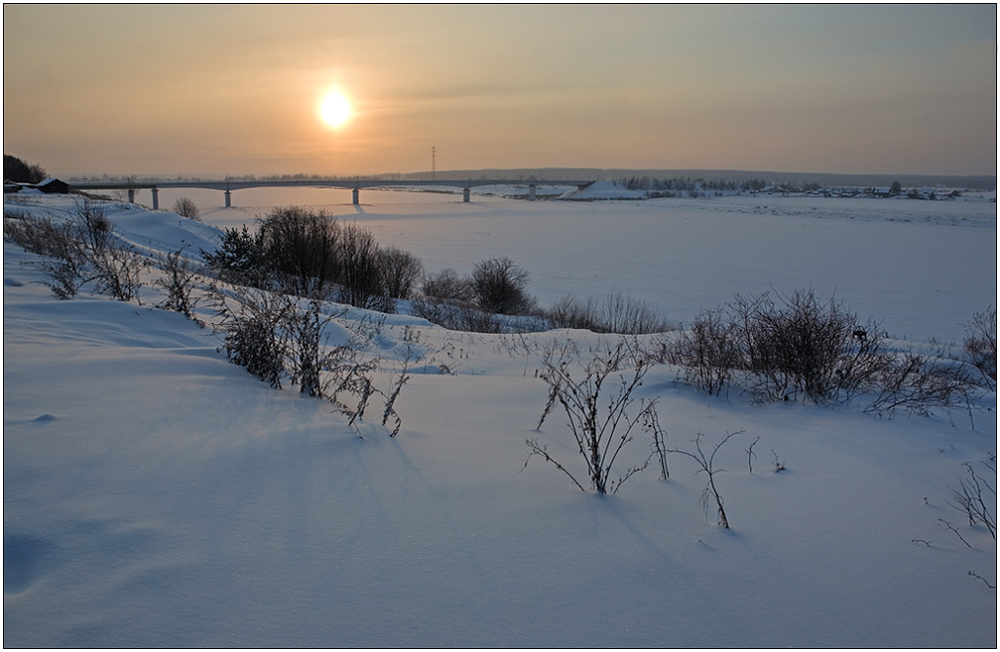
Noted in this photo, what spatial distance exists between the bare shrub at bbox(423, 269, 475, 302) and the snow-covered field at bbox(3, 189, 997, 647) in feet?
74.0

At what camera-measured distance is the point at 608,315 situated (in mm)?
26094

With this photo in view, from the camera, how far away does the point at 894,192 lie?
13925 centimetres

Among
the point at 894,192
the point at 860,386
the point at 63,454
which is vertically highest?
the point at 894,192

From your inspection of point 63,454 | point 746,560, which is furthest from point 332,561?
point 746,560

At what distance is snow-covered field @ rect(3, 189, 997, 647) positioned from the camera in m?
2.93

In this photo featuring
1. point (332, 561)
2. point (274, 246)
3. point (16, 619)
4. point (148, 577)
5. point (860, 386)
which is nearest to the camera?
point (16, 619)

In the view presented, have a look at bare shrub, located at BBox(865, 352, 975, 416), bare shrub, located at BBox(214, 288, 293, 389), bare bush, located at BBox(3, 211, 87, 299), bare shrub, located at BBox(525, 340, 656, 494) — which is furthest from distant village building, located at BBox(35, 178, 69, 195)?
bare shrub, located at BBox(865, 352, 975, 416)

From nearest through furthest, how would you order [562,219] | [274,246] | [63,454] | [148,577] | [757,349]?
[148,577] → [63,454] → [757,349] → [274,246] → [562,219]

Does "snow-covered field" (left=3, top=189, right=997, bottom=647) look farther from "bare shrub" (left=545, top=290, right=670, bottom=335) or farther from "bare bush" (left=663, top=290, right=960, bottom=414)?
"bare shrub" (left=545, top=290, right=670, bottom=335)

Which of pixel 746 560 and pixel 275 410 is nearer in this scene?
pixel 746 560

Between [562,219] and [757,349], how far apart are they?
75529 millimetres

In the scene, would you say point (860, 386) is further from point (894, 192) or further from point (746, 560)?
point (894, 192)

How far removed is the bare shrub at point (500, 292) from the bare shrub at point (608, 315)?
1.60 metres

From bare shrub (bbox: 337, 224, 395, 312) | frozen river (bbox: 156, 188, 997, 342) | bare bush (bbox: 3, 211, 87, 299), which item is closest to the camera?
bare bush (bbox: 3, 211, 87, 299)
